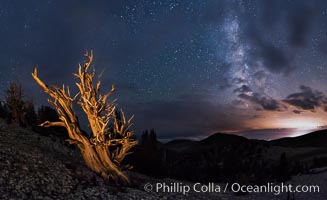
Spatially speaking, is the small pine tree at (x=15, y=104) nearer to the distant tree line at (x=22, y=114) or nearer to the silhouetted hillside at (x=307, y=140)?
the distant tree line at (x=22, y=114)

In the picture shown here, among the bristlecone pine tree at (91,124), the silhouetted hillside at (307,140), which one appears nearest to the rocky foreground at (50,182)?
the bristlecone pine tree at (91,124)

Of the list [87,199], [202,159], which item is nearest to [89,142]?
[87,199]

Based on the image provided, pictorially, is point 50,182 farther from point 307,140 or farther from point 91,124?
point 307,140

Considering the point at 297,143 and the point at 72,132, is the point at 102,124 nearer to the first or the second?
the point at 72,132

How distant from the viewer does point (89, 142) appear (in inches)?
547

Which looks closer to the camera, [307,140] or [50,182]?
[50,182]

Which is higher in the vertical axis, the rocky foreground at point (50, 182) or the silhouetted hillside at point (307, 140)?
the silhouetted hillside at point (307, 140)

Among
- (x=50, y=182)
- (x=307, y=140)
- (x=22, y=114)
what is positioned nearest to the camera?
(x=50, y=182)

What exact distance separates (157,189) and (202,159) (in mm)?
39298

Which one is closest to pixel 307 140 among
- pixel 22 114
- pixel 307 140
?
pixel 307 140

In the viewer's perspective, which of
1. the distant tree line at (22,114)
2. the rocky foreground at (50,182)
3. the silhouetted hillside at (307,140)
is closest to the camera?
the rocky foreground at (50,182)

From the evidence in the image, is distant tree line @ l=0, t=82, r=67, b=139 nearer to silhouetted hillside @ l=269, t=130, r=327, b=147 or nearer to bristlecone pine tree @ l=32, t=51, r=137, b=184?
bristlecone pine tree @ l=32, t=51, r=137, b=184

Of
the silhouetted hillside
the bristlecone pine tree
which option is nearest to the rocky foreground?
the bristlecone pine tree

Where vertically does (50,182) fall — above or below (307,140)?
below
